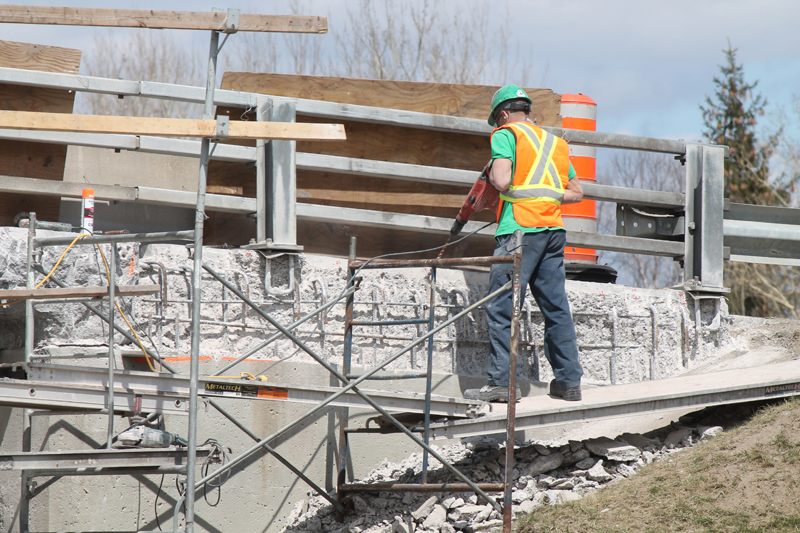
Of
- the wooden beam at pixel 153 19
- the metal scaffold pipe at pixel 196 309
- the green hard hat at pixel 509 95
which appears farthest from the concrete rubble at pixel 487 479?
the wooden beam at pixel 153 19

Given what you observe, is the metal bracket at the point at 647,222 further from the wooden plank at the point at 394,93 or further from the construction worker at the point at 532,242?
the construction worker at the point at 532,242

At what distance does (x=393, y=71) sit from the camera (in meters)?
26.4

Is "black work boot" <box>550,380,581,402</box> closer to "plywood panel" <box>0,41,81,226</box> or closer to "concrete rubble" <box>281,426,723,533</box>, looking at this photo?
"concrete rubble" <box>281,426,723,533</box>

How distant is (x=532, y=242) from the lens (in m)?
Result: 4.85

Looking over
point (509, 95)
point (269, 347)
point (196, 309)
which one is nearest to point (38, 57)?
point (269, 347)

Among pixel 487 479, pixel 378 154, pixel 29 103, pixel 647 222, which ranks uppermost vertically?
pixel 29 103

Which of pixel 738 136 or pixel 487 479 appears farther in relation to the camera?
pixel 738 136

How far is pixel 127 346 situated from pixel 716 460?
3.66 meters

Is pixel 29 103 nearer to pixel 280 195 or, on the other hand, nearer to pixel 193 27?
pixel 280 195

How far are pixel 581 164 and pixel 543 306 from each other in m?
2.69

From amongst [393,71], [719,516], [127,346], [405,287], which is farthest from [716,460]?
[393,71]

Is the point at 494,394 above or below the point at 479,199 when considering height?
below

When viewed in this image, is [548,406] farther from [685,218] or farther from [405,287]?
[685,218]

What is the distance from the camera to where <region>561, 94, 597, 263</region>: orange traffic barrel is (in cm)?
723
